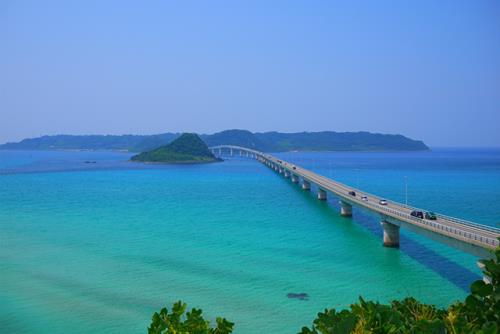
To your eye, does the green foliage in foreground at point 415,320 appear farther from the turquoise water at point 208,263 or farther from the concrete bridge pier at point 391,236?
the concrete bridge pier at point 391,236

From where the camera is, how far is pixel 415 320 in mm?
9898

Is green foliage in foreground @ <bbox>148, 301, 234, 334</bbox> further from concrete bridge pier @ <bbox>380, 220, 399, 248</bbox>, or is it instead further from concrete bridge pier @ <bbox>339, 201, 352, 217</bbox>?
concrete bridge pier @ <bbox>339, 201, 352, 217</bbox>

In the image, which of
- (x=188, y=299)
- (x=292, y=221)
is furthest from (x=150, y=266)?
(x=292, y=221)

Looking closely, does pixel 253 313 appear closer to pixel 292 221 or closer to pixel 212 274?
pixel 212 274

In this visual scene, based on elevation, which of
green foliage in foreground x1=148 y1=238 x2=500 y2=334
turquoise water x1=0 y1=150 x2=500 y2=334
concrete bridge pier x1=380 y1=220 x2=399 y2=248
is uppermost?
green foliage in foreground x1=148 y1=238 x2=500 y2=334

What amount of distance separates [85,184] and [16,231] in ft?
193

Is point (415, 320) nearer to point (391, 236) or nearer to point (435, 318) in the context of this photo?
point (435, 318)

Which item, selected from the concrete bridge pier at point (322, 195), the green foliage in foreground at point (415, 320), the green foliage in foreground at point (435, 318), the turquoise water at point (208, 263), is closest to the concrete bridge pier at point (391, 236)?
the turquoise water at point (208, 263)

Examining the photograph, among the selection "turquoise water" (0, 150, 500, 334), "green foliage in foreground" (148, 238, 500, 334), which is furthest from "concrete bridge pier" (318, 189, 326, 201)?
"green foliage in foreground" (148, 238, 500, 334)

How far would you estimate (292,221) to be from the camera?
6072 cm

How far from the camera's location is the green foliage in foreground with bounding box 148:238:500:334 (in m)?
8.23

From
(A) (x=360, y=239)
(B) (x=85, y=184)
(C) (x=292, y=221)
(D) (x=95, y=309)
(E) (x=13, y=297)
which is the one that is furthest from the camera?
(B) (x=85, y=184)

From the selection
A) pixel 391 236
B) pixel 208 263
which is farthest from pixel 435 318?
pixel 391 236

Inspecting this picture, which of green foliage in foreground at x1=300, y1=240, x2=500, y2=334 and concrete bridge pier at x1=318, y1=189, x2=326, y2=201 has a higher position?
green foliage in foreground at x1=300, y1=240, x2=500, y2=334
